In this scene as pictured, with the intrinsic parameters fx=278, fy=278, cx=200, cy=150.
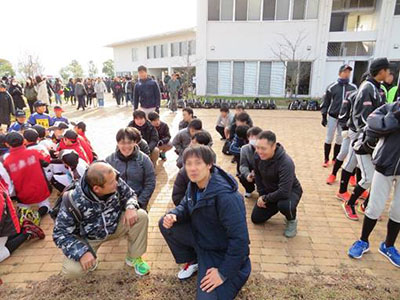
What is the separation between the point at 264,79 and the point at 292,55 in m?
2.23

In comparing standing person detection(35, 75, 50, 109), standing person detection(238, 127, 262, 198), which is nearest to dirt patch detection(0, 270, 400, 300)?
standing person detection(238, 127, 262, 198)

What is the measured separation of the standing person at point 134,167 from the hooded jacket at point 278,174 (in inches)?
53.3

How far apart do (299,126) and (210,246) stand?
28.7ft

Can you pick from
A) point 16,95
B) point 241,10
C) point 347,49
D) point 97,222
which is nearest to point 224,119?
point 97,222

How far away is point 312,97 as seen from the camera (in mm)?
18203

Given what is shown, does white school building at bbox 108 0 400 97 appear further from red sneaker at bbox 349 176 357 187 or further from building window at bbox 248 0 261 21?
red sneaker at bbox 349 176 357 187

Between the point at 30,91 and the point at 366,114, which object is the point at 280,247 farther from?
the point at 30,91

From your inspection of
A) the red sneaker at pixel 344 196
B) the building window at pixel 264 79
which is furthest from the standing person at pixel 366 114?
the building window at pixel 264 79

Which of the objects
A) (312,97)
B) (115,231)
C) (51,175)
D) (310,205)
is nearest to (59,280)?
(115,231)

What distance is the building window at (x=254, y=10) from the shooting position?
1723 cm

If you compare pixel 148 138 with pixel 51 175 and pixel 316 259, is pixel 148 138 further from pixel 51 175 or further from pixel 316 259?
pixel 316 259

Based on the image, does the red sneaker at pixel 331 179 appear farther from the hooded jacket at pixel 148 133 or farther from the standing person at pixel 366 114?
the hooded jacket at pixel 148 133

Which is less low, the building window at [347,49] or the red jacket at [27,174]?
the building window at [347,49]

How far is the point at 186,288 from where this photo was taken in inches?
102
